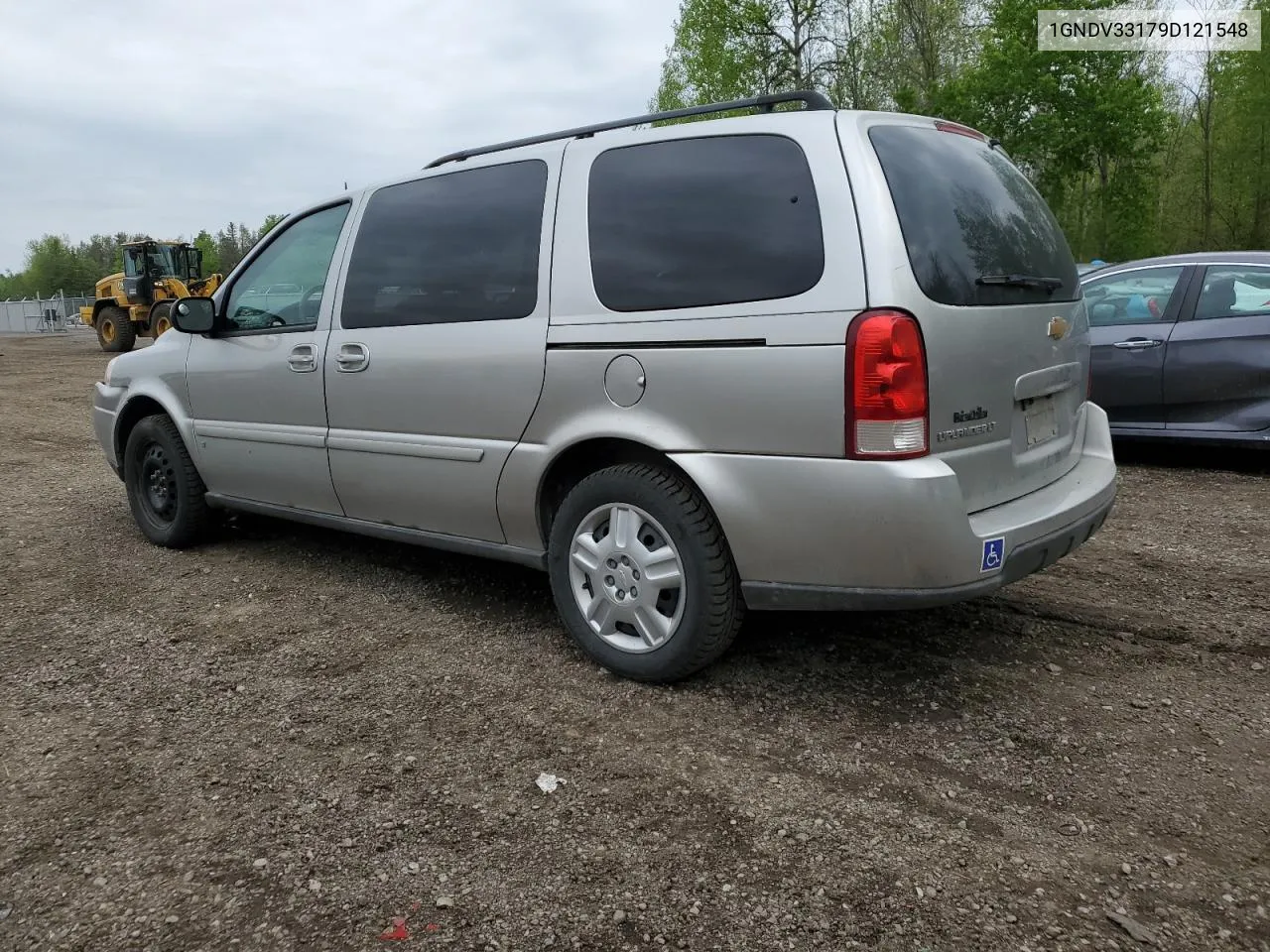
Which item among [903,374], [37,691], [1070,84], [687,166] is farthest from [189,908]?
[1070,84]

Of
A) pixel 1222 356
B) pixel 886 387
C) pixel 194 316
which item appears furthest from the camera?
pixel 1222 356

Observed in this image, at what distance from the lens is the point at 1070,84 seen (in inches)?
961

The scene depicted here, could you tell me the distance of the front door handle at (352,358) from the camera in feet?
13.2

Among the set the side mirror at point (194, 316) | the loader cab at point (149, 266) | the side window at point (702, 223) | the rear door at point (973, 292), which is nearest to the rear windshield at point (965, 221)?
the rear door at point (973, 292)

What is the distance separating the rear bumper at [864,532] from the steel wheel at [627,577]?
0.89ft

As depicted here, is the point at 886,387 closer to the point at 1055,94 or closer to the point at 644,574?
the point at 644,574

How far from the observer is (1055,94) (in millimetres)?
24250

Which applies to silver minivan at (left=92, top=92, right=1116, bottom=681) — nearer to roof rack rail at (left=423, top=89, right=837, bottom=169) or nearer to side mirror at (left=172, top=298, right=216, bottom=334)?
roof rack rail at (left=423, top=89, right=837, bottom=169)

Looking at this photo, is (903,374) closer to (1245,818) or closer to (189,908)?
(1245,818)

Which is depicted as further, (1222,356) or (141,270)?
(141,270)

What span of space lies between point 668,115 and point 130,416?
12.3 ft

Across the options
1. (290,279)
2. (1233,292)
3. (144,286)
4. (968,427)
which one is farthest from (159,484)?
(144,286)

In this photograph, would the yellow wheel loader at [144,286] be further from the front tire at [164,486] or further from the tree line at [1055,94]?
the front tire at [164,486]

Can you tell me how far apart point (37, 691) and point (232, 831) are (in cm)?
139
